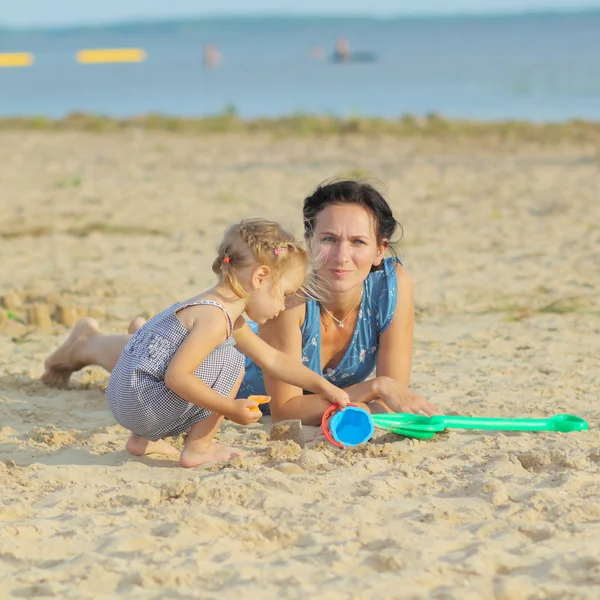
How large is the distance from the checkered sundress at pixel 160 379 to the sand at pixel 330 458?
165 mm

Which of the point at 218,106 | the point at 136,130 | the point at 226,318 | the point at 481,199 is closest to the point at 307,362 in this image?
the point at 226,318

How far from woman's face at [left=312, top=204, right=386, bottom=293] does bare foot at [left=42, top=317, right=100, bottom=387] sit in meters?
1.26

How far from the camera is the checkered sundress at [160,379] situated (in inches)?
128

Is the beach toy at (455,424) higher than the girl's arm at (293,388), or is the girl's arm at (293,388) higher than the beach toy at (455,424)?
the girl's arm at (293,388)

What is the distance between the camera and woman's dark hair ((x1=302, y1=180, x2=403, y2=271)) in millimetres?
3600

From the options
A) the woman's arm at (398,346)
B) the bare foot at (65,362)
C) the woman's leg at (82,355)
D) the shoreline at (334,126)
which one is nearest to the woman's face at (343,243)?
the woman's arm at (398,346)

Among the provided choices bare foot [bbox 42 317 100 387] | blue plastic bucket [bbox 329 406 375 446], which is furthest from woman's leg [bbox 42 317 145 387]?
blue plastic bucket [bbox 329 406 375 446]

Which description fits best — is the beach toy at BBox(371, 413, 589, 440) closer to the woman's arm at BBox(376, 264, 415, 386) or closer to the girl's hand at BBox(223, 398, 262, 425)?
the woman's arm at BBox(376, 264, 415, 386)

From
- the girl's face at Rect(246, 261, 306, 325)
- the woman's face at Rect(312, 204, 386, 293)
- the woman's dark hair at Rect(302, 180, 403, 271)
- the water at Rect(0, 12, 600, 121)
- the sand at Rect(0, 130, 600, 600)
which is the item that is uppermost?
the water at Rect(0, 12, 600, 121)

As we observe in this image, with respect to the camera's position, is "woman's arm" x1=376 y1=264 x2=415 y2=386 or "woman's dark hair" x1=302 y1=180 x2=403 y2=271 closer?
"woman's dark hair" x1=302 y1=180 x2=403 y2=271

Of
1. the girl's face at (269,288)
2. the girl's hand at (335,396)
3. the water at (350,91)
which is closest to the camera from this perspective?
the girl's face at (269,288)

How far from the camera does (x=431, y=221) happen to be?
8.16m

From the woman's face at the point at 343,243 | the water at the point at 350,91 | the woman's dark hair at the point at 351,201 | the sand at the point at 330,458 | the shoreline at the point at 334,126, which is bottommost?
the sand at the point at 330,458

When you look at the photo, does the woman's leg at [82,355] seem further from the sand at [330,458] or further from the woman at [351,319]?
the woman at [351,319]
